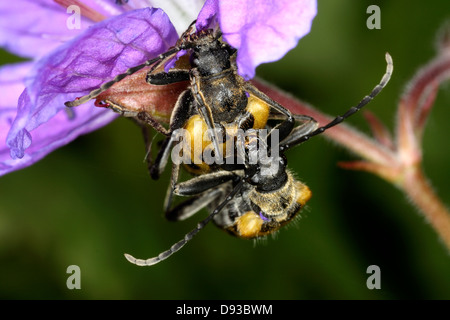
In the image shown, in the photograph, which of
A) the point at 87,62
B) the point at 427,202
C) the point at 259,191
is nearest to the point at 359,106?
the point at 259,191

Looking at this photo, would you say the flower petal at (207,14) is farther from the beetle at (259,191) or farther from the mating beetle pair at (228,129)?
the beetle at (259,191)

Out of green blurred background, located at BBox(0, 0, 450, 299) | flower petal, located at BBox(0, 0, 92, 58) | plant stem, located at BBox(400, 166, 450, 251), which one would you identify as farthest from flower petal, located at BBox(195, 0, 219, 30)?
green blurred background, located at BBox(0, 0, 450, 299)

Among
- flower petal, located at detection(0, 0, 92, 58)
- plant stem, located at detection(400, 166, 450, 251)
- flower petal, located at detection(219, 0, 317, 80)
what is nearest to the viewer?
flower petal, located at detection(219, 0, 317, 80)

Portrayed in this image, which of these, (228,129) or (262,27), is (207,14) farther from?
(228,129)

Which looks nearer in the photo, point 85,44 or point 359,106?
point 85,44

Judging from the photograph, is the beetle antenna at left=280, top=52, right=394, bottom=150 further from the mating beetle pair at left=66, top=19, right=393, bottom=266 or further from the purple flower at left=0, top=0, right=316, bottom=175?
the purple flower at left=0, top=0, right=316, bottom=175
